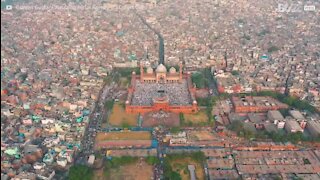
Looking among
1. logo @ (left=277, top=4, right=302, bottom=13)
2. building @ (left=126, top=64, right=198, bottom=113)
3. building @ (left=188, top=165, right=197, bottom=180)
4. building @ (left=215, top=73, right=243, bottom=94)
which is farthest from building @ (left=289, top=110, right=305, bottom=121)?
logo @ (left=277, top=4, right=302, bottom=13)

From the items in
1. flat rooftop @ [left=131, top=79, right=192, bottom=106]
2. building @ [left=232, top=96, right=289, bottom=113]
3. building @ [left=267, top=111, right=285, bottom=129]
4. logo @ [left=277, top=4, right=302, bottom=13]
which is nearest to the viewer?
building @ [left=267, top=111, right=285, bottom=129]

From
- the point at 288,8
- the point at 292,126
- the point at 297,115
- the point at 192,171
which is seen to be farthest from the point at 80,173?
the point at 288,8

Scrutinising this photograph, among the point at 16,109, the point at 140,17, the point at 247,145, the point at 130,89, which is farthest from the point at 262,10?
the point at 16,109

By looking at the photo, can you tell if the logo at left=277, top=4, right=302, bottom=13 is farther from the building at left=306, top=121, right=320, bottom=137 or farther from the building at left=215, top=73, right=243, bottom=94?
the building at left=306, top=121, right=320, bottom=137

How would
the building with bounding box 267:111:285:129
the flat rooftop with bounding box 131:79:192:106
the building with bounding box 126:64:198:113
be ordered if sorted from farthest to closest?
the flat rooftop with bounding box 131:79:192:106 → the building with bounding box 126:64:198:113 → the building with bounding box 267:111:285:129

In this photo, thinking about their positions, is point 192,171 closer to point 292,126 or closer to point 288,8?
point 292,126

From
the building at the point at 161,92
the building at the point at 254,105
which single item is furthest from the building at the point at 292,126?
the building at the point at 161,92

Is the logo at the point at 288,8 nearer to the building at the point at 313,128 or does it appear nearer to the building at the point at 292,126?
the building at the point at 313,128
